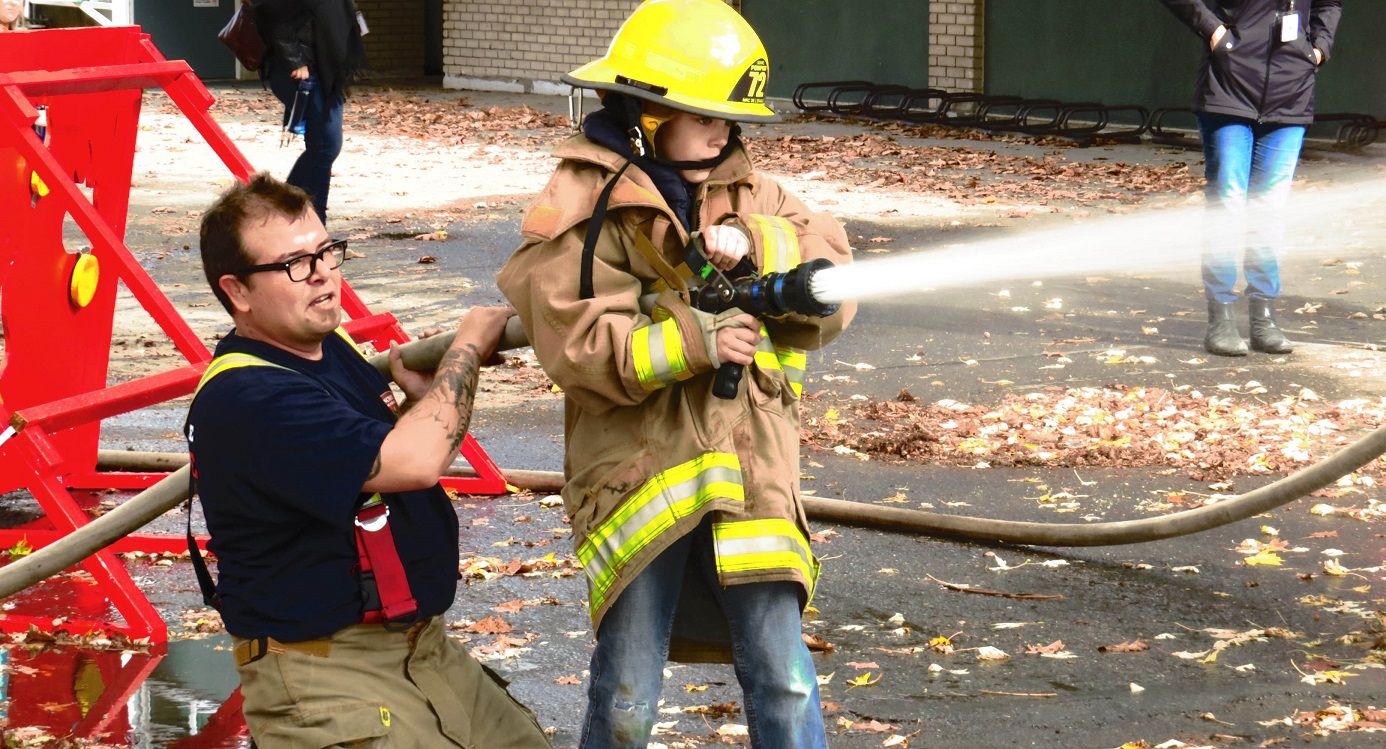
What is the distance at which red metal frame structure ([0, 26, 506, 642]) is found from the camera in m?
4.89

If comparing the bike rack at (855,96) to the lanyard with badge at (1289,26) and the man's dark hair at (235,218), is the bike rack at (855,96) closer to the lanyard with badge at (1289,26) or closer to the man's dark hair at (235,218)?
the lanyard with badge at (1289,26)

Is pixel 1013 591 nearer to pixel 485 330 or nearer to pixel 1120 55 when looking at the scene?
pixel 485 330

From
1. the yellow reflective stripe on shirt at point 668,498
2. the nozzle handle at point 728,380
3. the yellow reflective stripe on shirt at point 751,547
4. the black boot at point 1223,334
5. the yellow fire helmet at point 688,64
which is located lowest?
the black boot at point 1223,334

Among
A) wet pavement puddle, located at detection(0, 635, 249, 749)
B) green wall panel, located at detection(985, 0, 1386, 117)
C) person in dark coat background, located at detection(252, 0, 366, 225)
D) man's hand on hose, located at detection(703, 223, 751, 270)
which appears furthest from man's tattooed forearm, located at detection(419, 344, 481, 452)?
green wall panel, located at detection(985, 0, 1386, 117)

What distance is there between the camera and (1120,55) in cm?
1609

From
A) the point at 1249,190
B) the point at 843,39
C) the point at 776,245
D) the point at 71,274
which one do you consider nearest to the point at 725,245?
the point at 776,245

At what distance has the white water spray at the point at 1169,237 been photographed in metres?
7.88

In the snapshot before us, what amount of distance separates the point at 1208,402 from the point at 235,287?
5.26m

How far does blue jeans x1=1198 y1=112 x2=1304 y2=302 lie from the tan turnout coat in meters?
5.19

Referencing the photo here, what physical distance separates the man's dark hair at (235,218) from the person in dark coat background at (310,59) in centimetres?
645

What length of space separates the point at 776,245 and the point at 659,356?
0.34 metres

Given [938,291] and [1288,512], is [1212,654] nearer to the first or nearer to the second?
[1288,512]

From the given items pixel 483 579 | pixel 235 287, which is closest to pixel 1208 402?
pixel 483 579

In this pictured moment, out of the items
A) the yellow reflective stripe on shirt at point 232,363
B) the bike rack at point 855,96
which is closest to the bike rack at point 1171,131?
the bike rack at point 855,96
